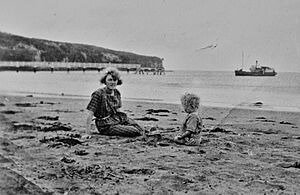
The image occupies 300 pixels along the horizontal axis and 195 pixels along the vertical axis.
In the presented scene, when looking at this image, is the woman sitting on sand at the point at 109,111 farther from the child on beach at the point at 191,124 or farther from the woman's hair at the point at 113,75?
the child on beach at the point at 191,124

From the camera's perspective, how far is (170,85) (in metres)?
3.71

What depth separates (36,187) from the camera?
1.93 metres

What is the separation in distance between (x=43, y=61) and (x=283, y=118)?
3.93 meters

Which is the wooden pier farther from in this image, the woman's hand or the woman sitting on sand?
the woman's hand

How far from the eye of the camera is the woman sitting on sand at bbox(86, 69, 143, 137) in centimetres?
379

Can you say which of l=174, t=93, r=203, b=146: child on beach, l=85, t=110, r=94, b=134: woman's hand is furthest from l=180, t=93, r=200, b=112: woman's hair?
l=85, t=110, r=94, b=134: woman's hand

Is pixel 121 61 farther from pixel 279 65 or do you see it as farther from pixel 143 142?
pixel 279 65

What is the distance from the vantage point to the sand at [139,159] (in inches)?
82.2

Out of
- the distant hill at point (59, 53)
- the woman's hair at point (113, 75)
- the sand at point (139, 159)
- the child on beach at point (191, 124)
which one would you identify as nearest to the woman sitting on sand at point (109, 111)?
the woman's hair at point (113, 75)

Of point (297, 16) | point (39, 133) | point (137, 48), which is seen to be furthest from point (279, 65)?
point (39, 133)

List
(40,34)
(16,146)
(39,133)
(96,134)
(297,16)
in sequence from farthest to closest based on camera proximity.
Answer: (96,134) → (39,133) → (297,16) → (40,34) → (16,146)

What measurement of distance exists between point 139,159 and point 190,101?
891mm

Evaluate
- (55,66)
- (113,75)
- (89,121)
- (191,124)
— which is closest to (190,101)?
(191,124)

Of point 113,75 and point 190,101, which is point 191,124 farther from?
point 113,75
